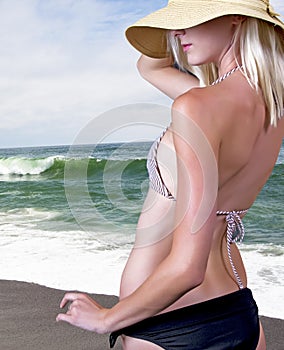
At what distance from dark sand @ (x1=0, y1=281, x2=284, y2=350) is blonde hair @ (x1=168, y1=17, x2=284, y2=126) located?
213 centimetres

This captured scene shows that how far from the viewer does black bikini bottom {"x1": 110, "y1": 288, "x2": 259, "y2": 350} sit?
1.32 m

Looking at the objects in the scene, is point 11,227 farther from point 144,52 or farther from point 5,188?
point 5,188

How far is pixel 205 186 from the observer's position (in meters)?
1.14

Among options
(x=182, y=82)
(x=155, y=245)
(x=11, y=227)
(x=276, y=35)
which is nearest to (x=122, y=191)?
(x=155, y=245)

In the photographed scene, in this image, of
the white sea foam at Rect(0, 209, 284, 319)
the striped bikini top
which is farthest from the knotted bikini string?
the white sea foam at Rect(0, 209, 284, 319)

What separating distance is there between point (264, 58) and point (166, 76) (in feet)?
1.64

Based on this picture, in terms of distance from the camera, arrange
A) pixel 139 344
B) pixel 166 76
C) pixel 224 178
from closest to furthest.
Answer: pixel 224 178 → pixel 139 344 → pixel 166 76

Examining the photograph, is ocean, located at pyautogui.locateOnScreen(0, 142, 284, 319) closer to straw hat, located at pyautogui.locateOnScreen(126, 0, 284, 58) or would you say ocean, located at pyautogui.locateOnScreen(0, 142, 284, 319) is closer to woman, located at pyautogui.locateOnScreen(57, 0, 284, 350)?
woman, located at pyautogui.locateOnScreen(57, 0, 284, 350)

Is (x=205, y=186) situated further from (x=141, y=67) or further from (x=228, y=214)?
(x=141, y=67)

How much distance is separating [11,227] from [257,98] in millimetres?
6403

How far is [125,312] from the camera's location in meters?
1.22

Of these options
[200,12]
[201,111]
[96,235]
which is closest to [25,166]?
[96,235]

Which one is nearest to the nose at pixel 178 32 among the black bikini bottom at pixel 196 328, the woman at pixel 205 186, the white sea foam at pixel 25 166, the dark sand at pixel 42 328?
the woman at pixel 205 186

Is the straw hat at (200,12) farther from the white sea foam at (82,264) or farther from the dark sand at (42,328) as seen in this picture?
the white sea foam at (82,264)
